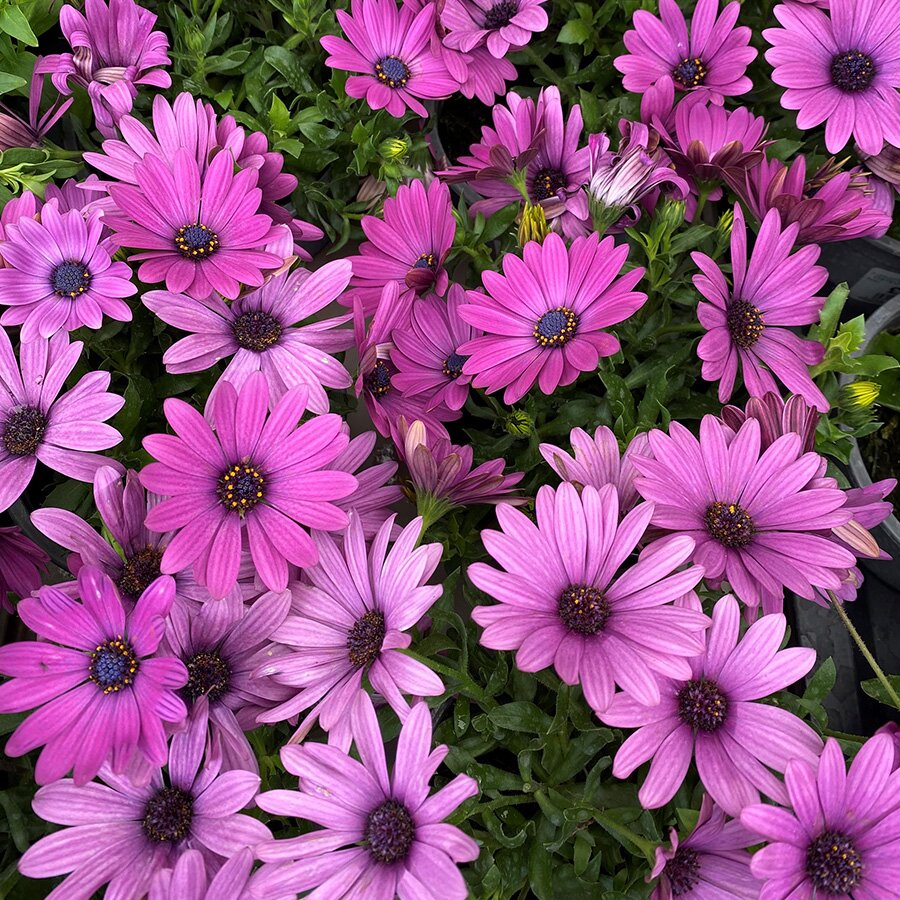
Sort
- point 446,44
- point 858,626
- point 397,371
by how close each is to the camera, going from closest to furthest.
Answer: point 397,371 → point 446,44 → point 858,626

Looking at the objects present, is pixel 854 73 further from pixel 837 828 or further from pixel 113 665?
pixel 113 665

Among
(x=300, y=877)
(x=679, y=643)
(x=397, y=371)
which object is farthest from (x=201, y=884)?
(x=397, y=371)

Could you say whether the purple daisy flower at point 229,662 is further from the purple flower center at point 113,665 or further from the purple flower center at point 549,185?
the purple flower center at point 549,185

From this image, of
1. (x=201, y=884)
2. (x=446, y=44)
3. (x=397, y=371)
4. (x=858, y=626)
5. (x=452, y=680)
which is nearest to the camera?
(x=201, y=884)

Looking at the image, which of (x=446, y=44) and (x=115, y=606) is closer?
(x=115, y=606)

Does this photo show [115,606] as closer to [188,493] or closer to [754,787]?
[188,493]

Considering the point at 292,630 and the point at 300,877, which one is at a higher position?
the point at 292,630

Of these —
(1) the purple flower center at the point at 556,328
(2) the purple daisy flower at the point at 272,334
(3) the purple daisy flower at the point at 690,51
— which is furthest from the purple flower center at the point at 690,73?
(2) the purple daisy flower at the point at 272,334

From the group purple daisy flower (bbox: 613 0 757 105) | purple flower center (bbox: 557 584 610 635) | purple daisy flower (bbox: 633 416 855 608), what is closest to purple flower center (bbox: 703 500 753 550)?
purple daisy flower (bbox: 633 416 855 608)
